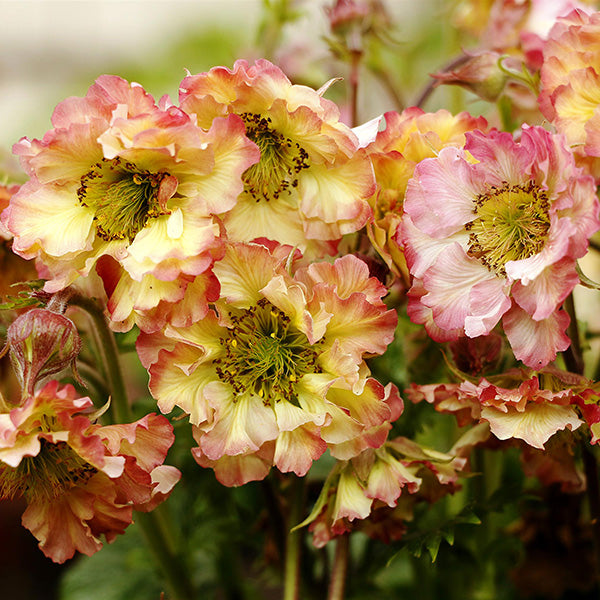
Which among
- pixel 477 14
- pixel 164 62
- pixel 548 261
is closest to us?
pixel 548 261

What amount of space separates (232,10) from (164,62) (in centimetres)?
48

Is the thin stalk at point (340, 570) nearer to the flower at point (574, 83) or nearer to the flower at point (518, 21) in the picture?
the flower at point (574, 83)

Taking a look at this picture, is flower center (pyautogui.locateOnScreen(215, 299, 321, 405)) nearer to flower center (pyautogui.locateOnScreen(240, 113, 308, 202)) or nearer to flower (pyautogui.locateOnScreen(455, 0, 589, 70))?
flower center (pyautogui.locateOnScreen(240, 113, 308, 202))

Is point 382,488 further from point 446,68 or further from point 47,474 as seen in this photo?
point 446,68

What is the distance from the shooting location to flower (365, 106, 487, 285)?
43 cm

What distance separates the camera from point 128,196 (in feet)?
1.38

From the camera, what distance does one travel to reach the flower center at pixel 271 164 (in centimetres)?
44

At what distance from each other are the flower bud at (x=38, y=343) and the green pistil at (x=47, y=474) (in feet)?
0.15

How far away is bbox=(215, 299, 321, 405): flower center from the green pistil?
0.09m

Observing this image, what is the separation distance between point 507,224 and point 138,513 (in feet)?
0.99

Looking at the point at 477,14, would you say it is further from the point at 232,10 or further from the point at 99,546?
the point at 232,10

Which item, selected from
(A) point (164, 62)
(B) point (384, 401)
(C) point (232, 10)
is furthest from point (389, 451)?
(C) point (232, 10)

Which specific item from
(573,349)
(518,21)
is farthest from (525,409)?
(518,21)

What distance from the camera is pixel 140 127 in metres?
0.37
